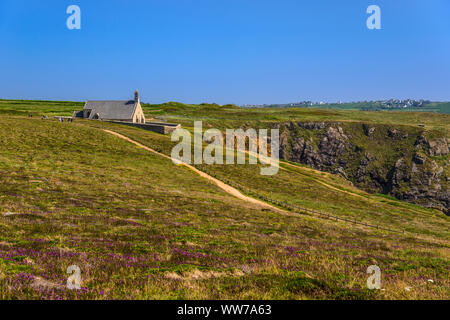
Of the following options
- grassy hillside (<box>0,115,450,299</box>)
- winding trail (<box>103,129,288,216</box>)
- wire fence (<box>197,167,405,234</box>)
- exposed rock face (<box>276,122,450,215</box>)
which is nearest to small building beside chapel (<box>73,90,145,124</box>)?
winding trail (<box>103,129,288,216</box>)

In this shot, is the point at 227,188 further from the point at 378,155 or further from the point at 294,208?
the point at 378,155

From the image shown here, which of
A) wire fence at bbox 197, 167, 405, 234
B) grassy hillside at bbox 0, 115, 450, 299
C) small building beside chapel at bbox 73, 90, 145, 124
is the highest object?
small building beside chapel at bbox 73, 90, 145, 124

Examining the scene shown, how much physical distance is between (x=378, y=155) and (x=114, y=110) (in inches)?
4396

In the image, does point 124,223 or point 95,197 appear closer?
point 124,223

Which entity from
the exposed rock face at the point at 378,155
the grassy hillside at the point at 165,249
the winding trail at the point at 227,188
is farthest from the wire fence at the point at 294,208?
the exposed rock face at the point at 378,155

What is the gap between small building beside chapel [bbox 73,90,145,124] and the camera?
4237 inches

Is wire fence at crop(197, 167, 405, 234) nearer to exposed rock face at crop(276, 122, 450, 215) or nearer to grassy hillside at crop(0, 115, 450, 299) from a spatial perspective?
grassy hillside at crop(0, 115, 450, 299)

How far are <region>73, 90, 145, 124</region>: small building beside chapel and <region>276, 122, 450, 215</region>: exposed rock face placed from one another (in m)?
64.4

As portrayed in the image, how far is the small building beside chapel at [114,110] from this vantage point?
108 m

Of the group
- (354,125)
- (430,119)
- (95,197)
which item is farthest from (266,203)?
(430,119)

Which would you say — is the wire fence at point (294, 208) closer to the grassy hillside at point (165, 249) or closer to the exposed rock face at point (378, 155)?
the grassy hillside at point (165, 249)

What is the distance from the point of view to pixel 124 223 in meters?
19.2
